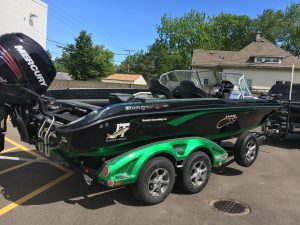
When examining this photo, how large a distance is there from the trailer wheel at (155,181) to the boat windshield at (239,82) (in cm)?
319

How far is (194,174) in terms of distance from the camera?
598 cm

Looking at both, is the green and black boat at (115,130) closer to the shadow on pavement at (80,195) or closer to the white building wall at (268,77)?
the shadow on pavement at (80,195)

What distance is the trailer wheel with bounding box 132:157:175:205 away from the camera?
5180 millimetres

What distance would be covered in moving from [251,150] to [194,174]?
2.12 meters

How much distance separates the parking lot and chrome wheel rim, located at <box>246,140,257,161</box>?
0.29 m

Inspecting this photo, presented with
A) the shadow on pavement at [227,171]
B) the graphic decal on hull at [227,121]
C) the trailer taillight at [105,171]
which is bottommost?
the shadow on pavement at [227,171]

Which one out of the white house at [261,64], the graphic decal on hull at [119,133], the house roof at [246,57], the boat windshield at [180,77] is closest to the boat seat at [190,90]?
the boat windshield at [180,77]

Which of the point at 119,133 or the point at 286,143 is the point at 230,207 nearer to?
the point at 119,133

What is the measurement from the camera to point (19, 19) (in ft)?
58.9

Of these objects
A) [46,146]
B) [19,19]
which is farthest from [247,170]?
[19,19]

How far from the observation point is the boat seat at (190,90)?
7.31m

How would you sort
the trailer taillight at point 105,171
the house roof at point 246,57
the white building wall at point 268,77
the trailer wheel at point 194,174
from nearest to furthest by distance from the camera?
the trailer taillight at point 105,171 → the trailer wheel at point 194,174 → the white building wall at point 268,77 → the house roof at point 246,57

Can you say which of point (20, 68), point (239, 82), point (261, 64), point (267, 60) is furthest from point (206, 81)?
point (267, 60)

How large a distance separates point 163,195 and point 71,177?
6.44 feet
